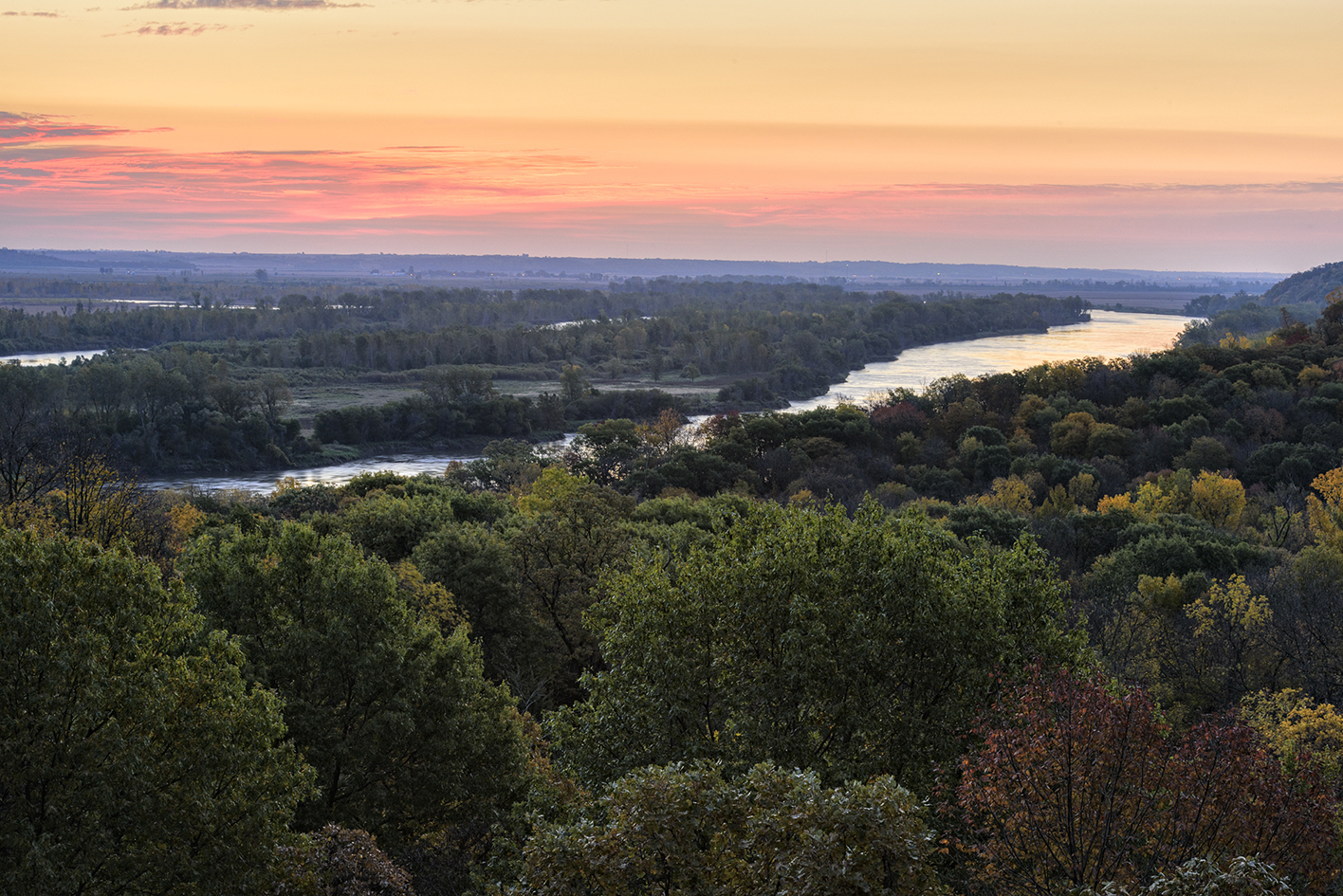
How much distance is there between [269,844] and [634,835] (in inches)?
220

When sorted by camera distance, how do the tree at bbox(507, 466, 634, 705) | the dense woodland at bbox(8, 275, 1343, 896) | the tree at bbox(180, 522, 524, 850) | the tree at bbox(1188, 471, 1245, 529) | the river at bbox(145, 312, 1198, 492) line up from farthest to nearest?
the river at bbox(145, 312, 1198, 492)
the tree at bbox(1188, 471, 1245, 529)
the tree at bbox(507, 466, 634, 705)
the tree at bbox(180, 522, 524, 850)
the dense woodland at bbox(8, 275, 1343, 896)

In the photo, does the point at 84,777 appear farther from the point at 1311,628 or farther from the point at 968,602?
the point at 1311,628

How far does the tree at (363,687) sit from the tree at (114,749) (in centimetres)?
493

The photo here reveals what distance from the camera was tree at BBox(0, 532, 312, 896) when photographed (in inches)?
515

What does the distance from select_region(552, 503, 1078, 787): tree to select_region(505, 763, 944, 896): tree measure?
3.27 metres

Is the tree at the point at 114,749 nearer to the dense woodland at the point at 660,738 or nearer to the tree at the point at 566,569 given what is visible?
the dense woodland at the point at 660,738

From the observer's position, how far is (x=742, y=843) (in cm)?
1130

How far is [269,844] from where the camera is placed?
14297 mm

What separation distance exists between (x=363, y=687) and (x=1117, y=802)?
13515 millimetres

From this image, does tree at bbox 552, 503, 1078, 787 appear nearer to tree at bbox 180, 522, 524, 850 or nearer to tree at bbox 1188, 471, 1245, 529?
tree at bbox 180, 522, 524, 850

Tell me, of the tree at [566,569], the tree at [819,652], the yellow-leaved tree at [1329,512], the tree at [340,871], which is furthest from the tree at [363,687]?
the yellow-leaved tree at [1329,512]

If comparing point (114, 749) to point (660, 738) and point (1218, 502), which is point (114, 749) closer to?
point (660, 738)

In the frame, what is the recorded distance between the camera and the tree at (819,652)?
16312 millimetres

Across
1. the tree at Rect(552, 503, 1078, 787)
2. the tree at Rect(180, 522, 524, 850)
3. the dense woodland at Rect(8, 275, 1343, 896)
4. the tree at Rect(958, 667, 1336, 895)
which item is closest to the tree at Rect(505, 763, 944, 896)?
the dense woodland at Rect(8, 275, 1343, 896)
